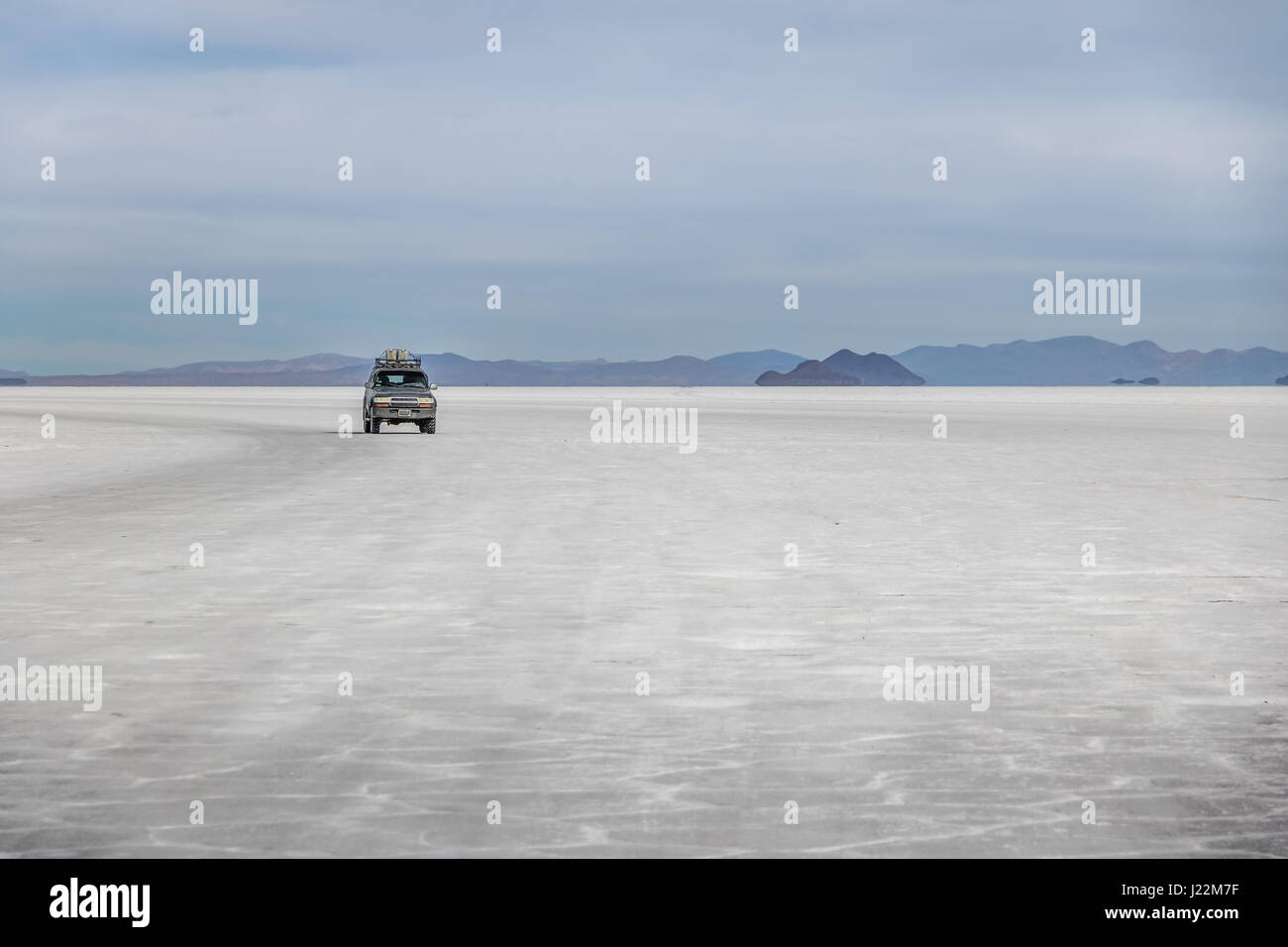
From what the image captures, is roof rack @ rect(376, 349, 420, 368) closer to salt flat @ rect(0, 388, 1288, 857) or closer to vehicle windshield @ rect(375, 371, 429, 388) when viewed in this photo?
vehicle windshield @ rect(375, 371, 429, 388)

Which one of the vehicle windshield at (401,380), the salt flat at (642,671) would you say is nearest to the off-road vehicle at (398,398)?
the vehicle windshield at (401,380)

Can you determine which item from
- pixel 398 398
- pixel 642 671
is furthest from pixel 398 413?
pixel 642 671

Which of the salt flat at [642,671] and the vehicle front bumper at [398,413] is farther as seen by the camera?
the vehicle front bumper at [398,413]

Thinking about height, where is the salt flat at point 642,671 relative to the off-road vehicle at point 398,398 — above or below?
below

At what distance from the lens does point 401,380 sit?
160 ft

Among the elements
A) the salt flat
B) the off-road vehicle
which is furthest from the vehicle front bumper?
the salt flat

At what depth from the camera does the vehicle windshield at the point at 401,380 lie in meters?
48.5

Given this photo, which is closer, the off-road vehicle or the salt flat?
the salt flat

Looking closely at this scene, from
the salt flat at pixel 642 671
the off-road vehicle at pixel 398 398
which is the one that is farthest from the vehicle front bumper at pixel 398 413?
the salt flat at pixel 642 671

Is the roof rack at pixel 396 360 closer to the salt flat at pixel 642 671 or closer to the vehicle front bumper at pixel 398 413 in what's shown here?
the vehicle front bumper at pixel 398 413

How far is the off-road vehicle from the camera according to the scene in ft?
157

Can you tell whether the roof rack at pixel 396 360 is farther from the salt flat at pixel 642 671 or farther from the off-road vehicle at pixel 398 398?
the salt flat at pixel 642 671

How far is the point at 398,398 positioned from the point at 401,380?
3.32ft

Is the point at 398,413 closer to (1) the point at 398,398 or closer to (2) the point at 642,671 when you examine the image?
(1) the point at 398,398
